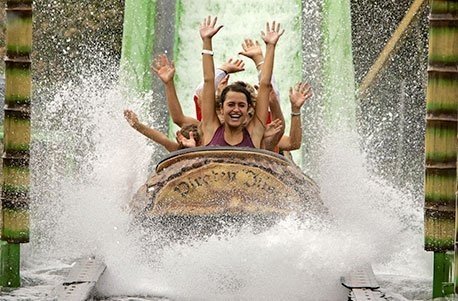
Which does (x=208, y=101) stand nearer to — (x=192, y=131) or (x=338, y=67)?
(x=192, y=131)

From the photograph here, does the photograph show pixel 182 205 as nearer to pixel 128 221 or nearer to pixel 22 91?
pixel 128 221

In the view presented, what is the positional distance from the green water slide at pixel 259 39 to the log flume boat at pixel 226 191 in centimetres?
344

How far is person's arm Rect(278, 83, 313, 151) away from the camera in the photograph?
685 cm

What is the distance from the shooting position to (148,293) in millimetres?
5656

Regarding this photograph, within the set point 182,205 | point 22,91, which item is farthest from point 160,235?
point 22,91

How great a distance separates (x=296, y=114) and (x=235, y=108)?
43 centimetres

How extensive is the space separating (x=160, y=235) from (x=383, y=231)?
4.46 feet

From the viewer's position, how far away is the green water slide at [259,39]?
995cm

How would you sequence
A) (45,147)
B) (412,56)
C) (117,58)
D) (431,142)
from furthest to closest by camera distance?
1. (412,56)
2. (117,58)
3. (45,147)
4. (431,142)

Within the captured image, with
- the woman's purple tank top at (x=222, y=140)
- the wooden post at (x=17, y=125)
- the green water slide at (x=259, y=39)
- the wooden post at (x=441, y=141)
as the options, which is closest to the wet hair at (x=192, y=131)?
the woman's purple tank top at (x=222, y=140)

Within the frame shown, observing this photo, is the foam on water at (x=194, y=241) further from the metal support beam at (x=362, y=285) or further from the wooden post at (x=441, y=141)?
the wooden post at (x=441, y=141)

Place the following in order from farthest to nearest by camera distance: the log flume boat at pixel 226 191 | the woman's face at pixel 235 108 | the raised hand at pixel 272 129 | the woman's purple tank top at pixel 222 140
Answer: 1. the raised hand at pixel 272 129
2. the woman's purple tank top at pixel 222 140
3. the woman's face at pixel 235 108
4. the log flume boat at pixel 226 191

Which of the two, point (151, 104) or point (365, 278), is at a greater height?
point (151, 104)

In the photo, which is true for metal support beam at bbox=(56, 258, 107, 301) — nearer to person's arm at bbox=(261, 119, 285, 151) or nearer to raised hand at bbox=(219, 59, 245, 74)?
person's arm at bbox=(261, 119, 285, 151)
